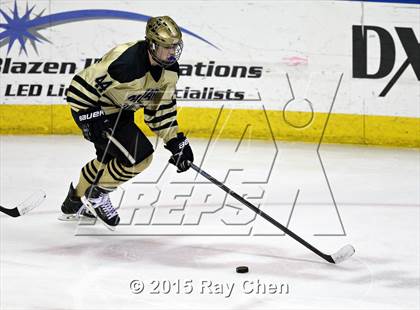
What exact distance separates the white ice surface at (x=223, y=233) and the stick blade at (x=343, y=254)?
3 cm

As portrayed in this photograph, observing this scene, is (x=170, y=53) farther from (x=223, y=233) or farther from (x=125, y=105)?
(x=223, y=233)

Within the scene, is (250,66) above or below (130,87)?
below

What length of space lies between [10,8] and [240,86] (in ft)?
6.33

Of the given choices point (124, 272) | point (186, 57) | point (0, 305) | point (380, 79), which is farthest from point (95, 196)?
point (380, 79)

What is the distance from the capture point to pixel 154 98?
184 inches

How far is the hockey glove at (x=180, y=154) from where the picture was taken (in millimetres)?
4566

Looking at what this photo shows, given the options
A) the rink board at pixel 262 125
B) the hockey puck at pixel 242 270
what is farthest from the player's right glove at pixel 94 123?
the rink board at pixel 262 125

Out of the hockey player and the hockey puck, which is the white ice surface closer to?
the hockey puck

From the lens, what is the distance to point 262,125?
7012 mm

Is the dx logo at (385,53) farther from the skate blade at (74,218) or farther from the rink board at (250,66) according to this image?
the skate blade at (74,218)

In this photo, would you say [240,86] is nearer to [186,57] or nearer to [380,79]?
[186,57]

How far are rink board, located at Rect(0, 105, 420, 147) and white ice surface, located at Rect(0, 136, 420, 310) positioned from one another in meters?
0.12

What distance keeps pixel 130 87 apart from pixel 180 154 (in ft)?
1.44

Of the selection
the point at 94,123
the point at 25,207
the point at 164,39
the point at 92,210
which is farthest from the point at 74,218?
the point at 164,39
